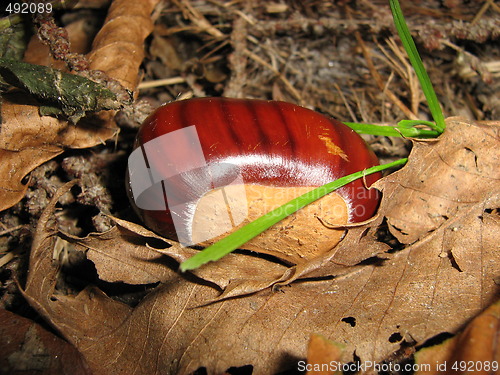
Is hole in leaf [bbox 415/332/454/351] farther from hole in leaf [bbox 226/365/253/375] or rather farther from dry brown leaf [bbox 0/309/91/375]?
dry brown leaf [bbox 0/309/91/375]

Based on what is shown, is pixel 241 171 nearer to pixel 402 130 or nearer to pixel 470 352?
pixel 402 130

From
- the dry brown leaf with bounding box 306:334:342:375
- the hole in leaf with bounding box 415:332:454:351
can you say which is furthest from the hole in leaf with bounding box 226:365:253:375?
the hole in leaf with bounding box 415:332:454:351

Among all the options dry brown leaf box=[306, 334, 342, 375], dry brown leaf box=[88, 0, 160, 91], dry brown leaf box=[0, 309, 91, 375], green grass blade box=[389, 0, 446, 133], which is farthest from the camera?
dry brown leaf box=[88, 0, 160, 91]

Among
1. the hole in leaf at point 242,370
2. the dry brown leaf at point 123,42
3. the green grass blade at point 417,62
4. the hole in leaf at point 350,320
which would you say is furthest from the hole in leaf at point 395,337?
the dry brown leaf at point 123,42

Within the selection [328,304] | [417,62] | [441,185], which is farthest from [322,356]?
[417,62]

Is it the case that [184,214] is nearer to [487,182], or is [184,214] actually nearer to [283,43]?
[487,182]

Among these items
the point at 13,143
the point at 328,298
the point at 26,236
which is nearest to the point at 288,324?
the point at 328,298
